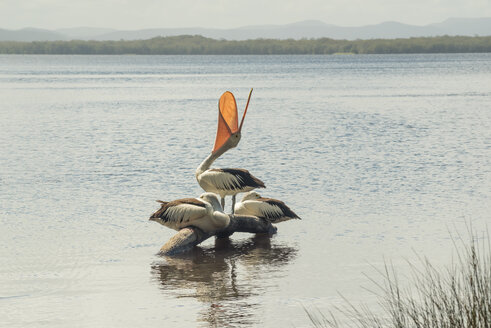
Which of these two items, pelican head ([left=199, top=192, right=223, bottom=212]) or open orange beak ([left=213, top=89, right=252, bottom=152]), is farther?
open orange beak ([left=213, top=89, right=252, bottom=152])

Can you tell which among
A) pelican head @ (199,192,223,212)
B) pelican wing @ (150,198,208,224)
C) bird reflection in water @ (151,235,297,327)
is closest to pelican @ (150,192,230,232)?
pelican wing @ (150,198,208,224)

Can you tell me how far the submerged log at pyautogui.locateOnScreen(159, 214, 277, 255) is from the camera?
32.0ft

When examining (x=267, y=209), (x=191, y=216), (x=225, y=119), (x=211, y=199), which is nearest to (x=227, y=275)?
(x=191, y=216)

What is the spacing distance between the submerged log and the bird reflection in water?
0.11 meters

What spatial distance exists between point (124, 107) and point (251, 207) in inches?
1282

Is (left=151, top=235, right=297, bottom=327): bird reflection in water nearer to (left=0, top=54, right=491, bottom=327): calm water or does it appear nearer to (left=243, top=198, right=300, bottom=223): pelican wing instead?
(left=0, top=54, right=491, bottom=327): calm water

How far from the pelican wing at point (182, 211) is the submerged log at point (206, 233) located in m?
0.15

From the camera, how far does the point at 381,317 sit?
7.03 meters

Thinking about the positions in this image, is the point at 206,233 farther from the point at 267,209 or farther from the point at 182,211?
the point at 267,209

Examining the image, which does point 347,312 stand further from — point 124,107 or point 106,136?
point 124,107

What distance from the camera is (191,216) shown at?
9914 millimetres

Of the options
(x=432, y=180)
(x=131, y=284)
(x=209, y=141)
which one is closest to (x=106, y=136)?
(x=209, y=141)

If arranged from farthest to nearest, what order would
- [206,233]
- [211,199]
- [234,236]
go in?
[234,236]
[211,199]
[206,233]

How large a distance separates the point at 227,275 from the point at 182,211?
1.44m
